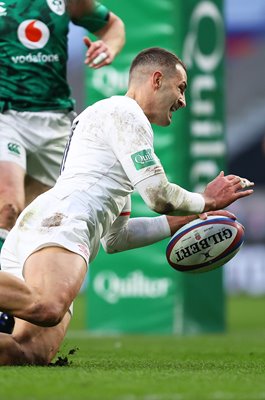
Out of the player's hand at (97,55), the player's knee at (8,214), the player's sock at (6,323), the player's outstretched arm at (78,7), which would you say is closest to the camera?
the player's sock at (6,323)

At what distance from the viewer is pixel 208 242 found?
21.7 feet

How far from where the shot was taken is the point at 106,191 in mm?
6387

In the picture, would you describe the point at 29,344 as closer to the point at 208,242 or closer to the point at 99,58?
the point at 208,242

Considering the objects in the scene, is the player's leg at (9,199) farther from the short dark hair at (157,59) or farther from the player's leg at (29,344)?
the short dark hair at (157,59)

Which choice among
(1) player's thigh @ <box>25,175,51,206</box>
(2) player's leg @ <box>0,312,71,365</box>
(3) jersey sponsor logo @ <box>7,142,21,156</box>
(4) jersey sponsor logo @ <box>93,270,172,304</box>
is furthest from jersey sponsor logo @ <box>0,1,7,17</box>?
(4) jersey sponsor logo @ <box>93,270,172,304</box>

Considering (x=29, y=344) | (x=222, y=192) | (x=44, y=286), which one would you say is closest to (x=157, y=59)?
(x=222, y=192)

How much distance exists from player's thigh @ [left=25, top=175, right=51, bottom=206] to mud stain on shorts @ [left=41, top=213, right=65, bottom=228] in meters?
1.85

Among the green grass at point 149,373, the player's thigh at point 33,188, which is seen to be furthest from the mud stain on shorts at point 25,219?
the player's thigh at point 33,188

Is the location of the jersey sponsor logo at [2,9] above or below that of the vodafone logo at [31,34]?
above

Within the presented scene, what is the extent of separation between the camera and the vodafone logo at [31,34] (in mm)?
7863

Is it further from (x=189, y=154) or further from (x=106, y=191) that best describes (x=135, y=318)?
(x=106, y=191)

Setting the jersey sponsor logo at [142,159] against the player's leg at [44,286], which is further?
the jersey sponsor logo at [142,159]

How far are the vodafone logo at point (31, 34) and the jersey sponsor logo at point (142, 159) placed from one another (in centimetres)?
199

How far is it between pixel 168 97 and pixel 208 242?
85 cm
